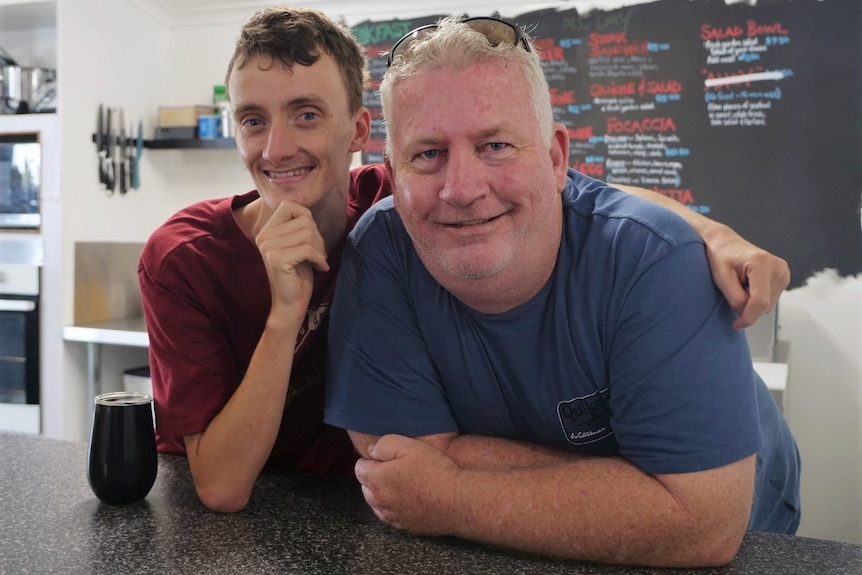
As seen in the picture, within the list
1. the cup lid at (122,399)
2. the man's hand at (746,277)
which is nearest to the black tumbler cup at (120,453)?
the cup lid at (122,399)

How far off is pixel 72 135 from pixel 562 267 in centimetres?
249

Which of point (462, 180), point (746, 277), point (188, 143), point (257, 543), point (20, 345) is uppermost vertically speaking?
point (188, 143)

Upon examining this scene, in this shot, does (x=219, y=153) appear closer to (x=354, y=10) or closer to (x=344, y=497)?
(x=354, y=10)

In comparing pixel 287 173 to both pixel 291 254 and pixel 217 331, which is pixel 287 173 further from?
pixel 217 331

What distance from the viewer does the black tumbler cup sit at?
922 millimetres

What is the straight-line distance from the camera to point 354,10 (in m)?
3.13

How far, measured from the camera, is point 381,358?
3.15 ft

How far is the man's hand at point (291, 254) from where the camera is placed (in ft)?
3.34

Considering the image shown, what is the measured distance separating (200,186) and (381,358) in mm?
2738

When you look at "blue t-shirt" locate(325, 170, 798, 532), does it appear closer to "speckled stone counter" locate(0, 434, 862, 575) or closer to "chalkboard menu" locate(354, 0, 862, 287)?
"speckled stone counter" locate(0, 434, 862, 575)

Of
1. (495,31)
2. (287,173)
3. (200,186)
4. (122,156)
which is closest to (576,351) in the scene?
(495,31)

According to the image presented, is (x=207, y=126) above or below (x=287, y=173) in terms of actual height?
above

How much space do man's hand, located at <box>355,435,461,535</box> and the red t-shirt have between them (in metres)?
0.29

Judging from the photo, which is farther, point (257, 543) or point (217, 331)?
point (217, 331)
